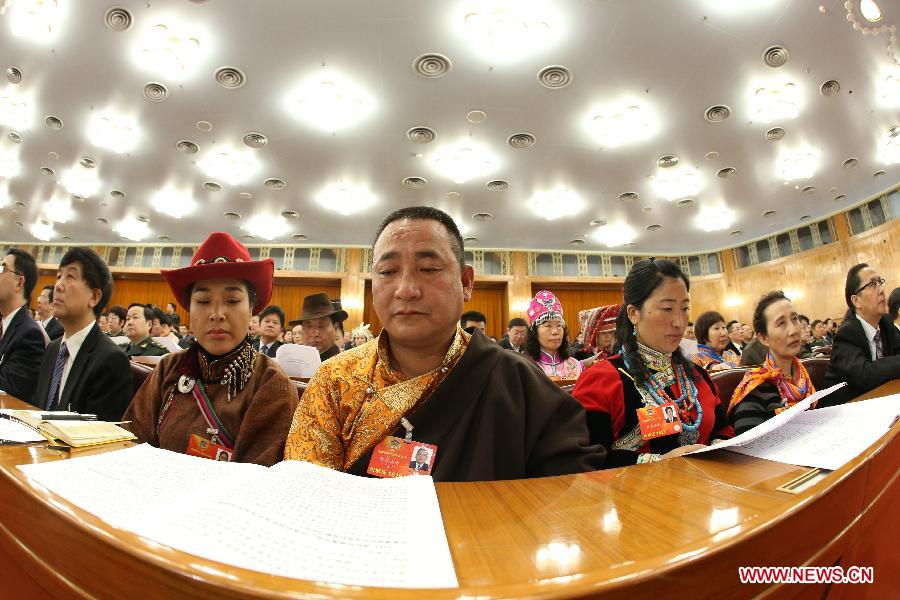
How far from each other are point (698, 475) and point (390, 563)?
538 millimetres

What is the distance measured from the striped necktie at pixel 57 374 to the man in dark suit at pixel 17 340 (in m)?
0.41

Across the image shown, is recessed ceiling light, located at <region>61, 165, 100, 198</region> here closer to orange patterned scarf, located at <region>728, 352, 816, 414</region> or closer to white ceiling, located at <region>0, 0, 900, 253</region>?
white ceiling, located at <region>0, 0, 900, 253</region>

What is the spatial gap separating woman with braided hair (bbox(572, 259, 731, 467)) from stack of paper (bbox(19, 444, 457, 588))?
3.36 ft

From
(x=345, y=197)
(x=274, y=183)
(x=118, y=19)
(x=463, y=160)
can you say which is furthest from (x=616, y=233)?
(x=118, y=19)

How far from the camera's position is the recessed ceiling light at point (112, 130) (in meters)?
5.95

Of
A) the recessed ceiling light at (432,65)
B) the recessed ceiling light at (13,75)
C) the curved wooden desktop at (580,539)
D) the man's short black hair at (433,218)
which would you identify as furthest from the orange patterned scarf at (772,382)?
the recessed ceiling light at (13,75)

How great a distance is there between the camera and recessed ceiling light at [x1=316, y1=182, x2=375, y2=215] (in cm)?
793

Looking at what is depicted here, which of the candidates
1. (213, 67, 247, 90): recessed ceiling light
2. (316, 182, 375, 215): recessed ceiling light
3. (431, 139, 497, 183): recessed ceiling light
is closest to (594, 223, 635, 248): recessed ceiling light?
(431, 139, 497, 183): recessed ceiling light

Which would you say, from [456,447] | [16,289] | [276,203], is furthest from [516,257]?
[456,447]

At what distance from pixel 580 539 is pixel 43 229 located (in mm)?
14269

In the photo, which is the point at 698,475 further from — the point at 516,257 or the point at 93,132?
the point at 516,257

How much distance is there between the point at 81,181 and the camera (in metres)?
7.67

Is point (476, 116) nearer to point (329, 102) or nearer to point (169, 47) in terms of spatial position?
point (329, 102)

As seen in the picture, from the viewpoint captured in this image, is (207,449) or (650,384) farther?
(650,384)
